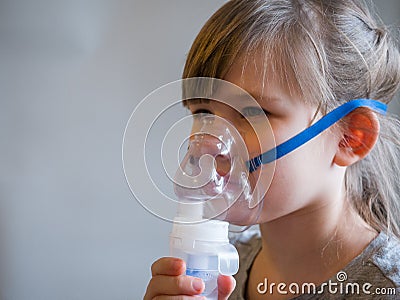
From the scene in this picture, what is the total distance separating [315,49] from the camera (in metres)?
0.71

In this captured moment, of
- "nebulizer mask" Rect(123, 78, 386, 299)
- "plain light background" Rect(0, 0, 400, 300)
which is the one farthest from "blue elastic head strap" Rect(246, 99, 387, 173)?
"plain light background" Rect(0, 0, 400, 300)

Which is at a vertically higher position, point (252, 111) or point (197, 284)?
point (252, 111)

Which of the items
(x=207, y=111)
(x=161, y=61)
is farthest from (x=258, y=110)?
(x=161, y=61)

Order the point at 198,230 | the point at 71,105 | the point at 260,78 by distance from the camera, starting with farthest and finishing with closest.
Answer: the point at 71,105 < the point at 260,78 < the point at 198,230

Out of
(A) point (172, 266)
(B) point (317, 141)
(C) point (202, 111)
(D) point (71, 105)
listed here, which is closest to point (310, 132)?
(B) point (317, 141)

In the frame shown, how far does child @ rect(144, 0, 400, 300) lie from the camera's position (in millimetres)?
686

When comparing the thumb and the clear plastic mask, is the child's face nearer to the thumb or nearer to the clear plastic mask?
the clear plastic mask

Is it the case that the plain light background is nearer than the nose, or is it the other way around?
the nose

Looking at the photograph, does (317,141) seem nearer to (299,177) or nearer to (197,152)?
(299,177)

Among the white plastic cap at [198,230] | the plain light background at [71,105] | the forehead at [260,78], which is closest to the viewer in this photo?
the white plastic cap at [198,230]

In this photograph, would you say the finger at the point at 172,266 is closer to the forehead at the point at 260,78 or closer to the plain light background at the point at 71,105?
the forehead at the point at 260,78

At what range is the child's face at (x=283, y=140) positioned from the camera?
660mm

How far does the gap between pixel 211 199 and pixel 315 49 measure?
0.25 metres

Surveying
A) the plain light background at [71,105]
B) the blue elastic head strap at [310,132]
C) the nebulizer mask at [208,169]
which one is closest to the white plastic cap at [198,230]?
the nebulizer mask at [208,169]
